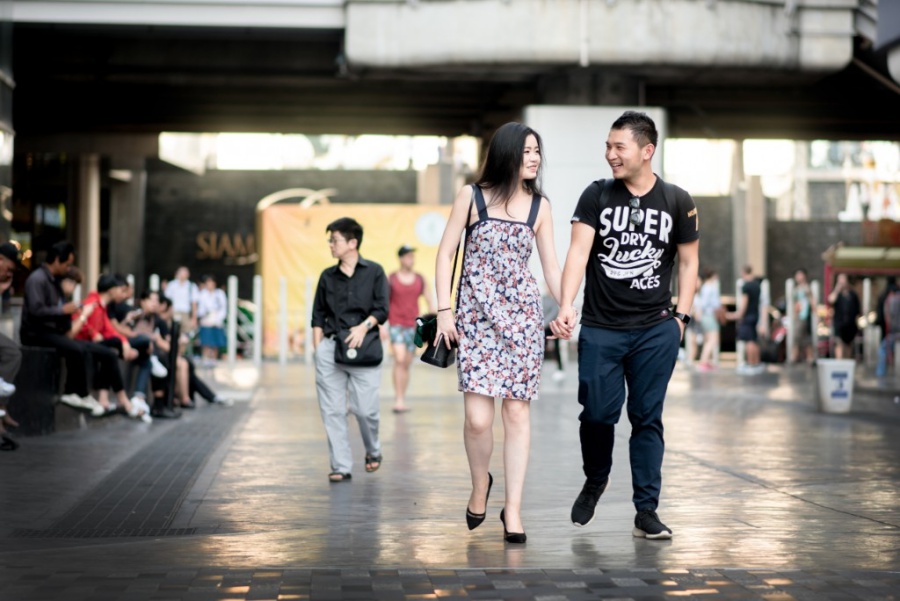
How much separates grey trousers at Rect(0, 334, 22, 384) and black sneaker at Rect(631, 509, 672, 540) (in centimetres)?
616

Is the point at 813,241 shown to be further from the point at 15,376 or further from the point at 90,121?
the point at 15,376

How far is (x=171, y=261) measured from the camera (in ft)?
147

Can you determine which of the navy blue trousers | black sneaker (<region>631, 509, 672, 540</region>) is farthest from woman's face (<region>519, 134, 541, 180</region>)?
black sneaker (<region>631, 509, 672, 540</region>)

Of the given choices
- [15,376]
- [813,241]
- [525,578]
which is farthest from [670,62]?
[813,241]

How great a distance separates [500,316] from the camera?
7055 millimetres

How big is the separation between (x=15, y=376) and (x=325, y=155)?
55.6 metres

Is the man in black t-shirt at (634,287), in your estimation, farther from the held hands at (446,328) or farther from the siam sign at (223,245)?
the siam sign at (223,245)

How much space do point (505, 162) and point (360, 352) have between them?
3226mm

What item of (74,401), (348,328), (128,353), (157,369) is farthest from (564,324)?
(157,369)

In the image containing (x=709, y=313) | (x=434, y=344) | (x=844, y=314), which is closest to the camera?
(x=434, y=344)

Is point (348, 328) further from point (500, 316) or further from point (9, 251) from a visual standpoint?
point (9, 251)

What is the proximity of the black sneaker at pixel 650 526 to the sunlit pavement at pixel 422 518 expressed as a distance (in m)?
0.07

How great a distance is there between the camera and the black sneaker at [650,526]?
23.1 ft

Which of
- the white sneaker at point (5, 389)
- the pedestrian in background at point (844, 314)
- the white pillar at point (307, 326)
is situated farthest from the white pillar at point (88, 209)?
the white sneaker at point (5, 389)
